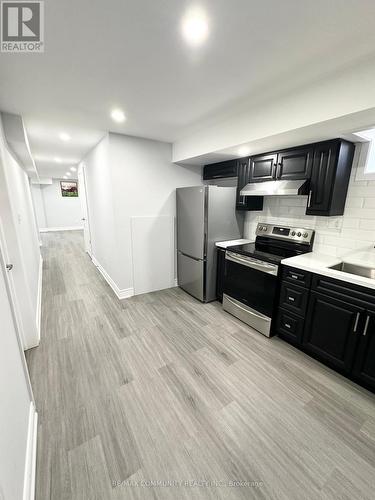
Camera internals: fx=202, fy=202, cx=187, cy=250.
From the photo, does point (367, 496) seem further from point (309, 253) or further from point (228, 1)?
point (228, 1)

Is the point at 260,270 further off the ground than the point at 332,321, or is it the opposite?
the point at 260,270

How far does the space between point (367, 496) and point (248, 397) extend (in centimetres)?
76

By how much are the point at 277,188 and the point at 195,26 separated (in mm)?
1645

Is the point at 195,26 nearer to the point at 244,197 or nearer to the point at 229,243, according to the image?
the point at 244,197

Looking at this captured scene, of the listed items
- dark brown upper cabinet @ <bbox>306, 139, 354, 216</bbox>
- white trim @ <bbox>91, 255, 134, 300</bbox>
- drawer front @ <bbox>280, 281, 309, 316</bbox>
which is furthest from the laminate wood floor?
dark brown upper cabinet @ <bbox>306, 139, 354, 216</bbox>

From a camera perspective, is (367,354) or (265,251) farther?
(265,251)

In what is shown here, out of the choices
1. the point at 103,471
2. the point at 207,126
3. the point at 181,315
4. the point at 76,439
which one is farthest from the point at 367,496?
the point at 207,126

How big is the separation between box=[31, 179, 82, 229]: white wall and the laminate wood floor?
8438mm

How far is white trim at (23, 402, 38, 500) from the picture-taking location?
1056 millimetres

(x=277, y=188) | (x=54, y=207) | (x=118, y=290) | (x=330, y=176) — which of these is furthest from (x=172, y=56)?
(x=54, y=207)

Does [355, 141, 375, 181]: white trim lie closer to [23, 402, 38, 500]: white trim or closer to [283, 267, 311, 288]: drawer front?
[283, 267, 311, 288]: drawer front

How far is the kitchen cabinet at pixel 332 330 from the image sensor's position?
5.74 feet

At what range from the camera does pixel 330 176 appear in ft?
6.50

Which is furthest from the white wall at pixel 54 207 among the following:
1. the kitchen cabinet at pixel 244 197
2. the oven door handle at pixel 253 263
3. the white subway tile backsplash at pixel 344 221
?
the white subway tile backsplash at pixel 344 221
